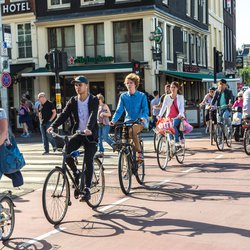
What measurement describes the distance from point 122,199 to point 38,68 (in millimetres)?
20601

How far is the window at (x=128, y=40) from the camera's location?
25203 mm

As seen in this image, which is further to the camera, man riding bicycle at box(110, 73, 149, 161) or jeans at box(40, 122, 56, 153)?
jeans at box(40, 122, 56, 153)

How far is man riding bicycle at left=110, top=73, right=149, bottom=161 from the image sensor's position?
847 centimetres

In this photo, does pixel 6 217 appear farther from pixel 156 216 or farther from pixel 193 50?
pixel 193 50

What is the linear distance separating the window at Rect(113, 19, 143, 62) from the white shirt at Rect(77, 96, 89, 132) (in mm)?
Result: 18604

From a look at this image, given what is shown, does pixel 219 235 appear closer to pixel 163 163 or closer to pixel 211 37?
pixel 163 163

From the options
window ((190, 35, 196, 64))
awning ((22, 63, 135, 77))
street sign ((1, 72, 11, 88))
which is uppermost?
window ((190, 35, 196, 64))

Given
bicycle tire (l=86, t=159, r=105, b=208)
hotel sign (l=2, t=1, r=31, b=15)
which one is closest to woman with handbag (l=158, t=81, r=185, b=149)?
bicycle tire (l=86, t=159, r=105, b=208)

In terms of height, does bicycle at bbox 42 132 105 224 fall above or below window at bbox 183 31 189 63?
below

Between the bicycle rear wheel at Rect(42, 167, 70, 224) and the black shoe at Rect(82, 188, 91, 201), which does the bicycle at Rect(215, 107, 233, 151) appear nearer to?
the black shoe at Rect(82, 188, 91, 201)

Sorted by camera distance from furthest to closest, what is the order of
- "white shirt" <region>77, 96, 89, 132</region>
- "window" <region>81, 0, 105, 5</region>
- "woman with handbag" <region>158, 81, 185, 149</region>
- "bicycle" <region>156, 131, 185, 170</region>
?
"window" <region>81, 0, 105, 5</region>, "woman with handbag" <region>158, 81, 185, 149</region>, "bicycle" <region>156, 131, 185, 170</region>, "white shirt" <region>77, 96, 89, 132</region>

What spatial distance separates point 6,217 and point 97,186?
1901 millimetres

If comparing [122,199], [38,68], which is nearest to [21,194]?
[122,199]

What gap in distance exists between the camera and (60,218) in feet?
20.7
